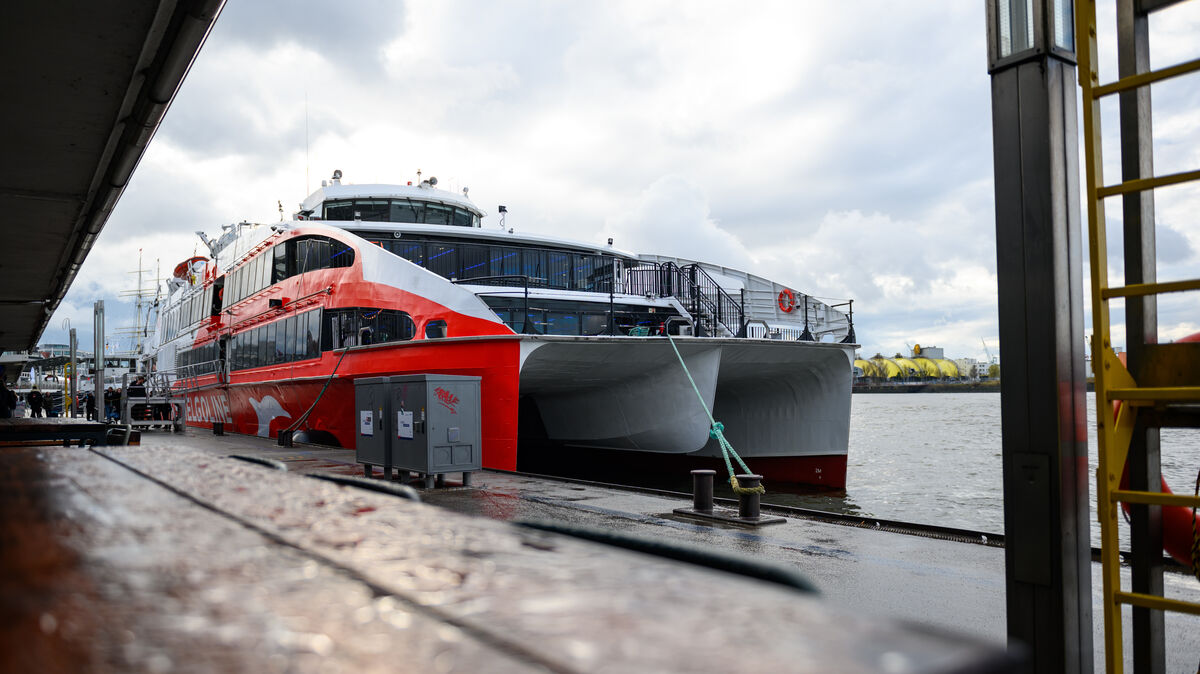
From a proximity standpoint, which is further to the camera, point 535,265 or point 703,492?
point 535,265

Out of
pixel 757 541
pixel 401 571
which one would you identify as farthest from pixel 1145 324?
pixel 757 541

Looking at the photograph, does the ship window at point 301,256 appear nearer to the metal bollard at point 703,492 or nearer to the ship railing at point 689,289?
the ship railing at point 689,289

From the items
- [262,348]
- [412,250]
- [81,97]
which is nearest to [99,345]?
[262,348]

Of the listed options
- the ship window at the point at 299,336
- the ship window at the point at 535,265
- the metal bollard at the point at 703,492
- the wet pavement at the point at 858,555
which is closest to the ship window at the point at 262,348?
the ship window at the point at 299,336

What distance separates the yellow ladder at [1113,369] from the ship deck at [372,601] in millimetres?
2119

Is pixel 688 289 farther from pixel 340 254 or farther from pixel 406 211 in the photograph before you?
pixel 406 211

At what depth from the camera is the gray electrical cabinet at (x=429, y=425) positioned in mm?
8703

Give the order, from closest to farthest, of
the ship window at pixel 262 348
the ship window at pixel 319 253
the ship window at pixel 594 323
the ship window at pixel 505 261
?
the ship window at pixel 594 323, the ship window at pixel 319 253, the ship window at pixel 505 261, the ship window at pixel 262 348

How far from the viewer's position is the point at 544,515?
7.01 m

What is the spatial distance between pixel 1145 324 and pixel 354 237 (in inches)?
472

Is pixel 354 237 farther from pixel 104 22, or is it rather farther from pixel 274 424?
pixel 104 22

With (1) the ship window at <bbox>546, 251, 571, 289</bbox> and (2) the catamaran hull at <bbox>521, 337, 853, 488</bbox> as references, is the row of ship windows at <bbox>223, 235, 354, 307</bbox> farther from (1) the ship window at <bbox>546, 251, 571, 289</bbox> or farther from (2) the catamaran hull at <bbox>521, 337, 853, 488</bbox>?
(2) the catamaran hull at <bbox>521, 337, 853, 488</bbox>

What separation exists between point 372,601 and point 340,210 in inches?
A: 703

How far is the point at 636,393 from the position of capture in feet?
44.2
